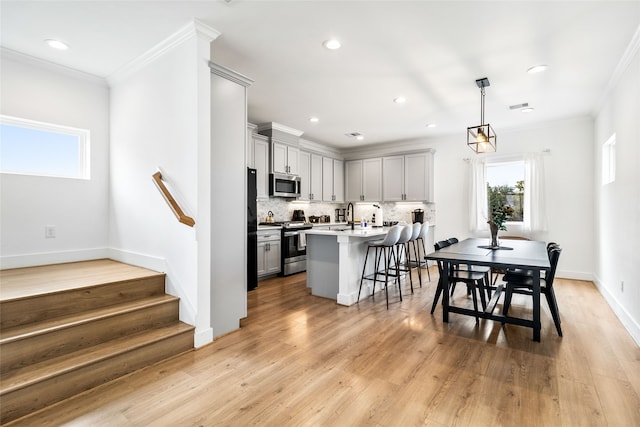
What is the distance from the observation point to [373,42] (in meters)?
2.88

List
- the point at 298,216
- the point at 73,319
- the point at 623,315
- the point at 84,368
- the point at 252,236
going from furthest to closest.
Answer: the point at 298,216 < the point at 252,236 < the point at 623,315 < the point at 73,319 < the point at 84,368

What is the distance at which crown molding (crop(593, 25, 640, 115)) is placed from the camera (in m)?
2.83

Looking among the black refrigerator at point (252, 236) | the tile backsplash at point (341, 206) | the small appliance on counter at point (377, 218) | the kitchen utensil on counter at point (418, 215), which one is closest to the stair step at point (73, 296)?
the black refrigerator at point (252, 236)

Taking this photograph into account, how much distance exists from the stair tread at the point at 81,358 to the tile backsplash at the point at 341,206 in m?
3.48

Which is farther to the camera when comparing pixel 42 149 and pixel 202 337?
pixel 42 149

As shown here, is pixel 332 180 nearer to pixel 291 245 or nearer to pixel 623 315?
pixel 291 245

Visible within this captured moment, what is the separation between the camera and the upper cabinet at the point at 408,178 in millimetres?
6555

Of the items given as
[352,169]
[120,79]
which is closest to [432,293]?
[352,169]

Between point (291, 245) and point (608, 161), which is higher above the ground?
point (608, 161)

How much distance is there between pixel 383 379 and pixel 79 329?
228 cm

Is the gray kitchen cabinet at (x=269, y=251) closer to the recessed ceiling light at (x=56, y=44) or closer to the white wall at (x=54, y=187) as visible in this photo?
the white wall at (x=54, y=187)

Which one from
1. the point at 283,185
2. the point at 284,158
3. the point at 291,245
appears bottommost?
the point at 291,245

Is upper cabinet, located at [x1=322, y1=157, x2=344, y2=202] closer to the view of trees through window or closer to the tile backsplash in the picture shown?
the tile backsplash

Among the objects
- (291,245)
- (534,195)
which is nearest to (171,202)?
(291,245)
